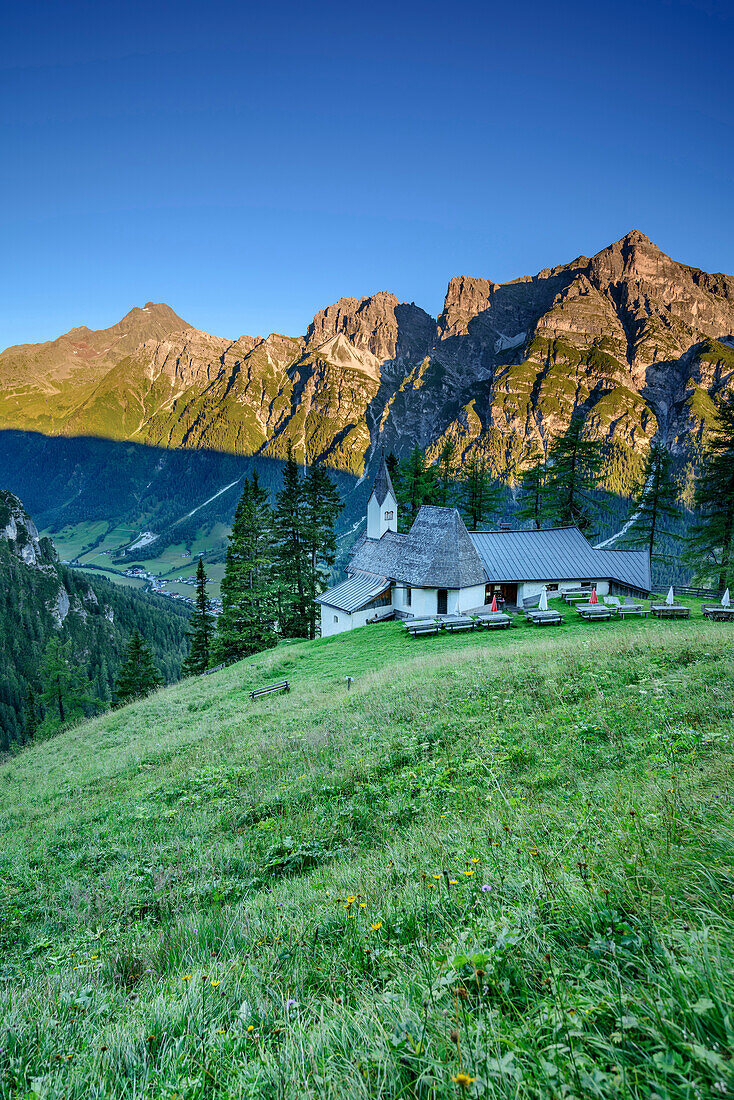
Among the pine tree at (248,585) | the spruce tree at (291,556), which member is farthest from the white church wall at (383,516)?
the pine tree at (248,585)

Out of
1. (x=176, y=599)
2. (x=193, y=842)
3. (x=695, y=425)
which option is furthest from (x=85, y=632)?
(x=695, y=425)

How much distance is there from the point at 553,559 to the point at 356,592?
51.6ft

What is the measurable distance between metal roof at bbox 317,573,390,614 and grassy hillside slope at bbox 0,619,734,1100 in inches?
962

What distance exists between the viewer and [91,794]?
1180 centimetres

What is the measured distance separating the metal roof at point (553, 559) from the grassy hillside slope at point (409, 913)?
24.4m

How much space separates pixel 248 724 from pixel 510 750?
9611 mm

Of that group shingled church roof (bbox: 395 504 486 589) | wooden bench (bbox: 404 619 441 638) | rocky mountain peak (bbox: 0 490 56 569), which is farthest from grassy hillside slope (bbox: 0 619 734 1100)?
rocky mountain peak (bbox: 0 490 56 569)

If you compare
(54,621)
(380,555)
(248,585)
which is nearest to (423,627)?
(380,555)

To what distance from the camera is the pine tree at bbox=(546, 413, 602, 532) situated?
39156 millimetres

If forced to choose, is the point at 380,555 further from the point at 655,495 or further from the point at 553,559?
the point at 655,495

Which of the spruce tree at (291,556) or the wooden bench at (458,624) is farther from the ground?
the spruce tree at (291,556)

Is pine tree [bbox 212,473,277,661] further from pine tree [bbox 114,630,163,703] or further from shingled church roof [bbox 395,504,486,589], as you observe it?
shingled church roof [bbox 395,504,486,589]

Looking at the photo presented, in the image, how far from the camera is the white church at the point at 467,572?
33.1 metres

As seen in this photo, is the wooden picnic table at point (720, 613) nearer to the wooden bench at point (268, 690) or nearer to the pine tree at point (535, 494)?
the pine tree at point (535, 494)
